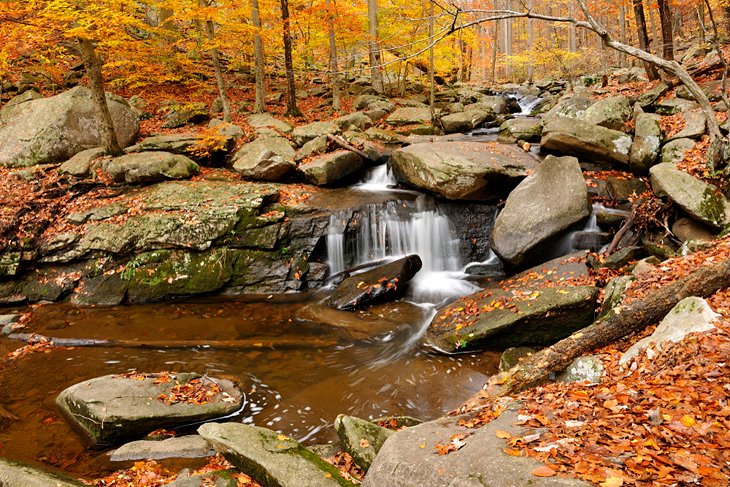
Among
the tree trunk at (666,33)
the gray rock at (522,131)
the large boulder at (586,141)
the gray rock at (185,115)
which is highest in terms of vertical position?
the tree trunk at (666,33)

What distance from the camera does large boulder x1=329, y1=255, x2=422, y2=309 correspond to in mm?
9234

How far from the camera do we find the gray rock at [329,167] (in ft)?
39.4

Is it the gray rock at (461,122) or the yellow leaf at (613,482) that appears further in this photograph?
the gray rock at (461,122)

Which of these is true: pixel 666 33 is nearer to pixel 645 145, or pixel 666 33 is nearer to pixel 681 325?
pixel 645 145

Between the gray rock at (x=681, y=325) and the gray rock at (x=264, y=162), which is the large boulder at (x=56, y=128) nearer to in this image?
Answer: the gray rock at (x=264, y=162)

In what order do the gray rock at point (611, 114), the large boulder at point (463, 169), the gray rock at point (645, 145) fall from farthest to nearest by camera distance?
the gray rock at point (611, 114), the large boulder at point (463, 169), the gray rock at point (645, 145)

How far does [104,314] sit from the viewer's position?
9.59 metres

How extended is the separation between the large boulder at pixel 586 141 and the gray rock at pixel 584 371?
7862 millimetres

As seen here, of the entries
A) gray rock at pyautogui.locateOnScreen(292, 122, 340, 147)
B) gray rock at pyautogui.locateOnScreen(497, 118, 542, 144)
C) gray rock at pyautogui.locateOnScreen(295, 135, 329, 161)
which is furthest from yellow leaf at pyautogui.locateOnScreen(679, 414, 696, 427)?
gray rock at pyautogui.locateOnScreen(497, 118, 542, 144)

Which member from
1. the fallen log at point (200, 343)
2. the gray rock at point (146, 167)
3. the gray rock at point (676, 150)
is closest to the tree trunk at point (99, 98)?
the gray rock at point (146, 167)

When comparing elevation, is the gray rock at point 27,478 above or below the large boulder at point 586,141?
below

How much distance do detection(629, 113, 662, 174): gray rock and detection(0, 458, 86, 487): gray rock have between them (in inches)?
472

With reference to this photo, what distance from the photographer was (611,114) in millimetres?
12141

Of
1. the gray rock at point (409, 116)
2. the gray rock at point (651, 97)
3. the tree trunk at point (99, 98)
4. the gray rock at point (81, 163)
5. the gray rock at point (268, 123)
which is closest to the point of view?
the tree trunk at point (99, 98)
